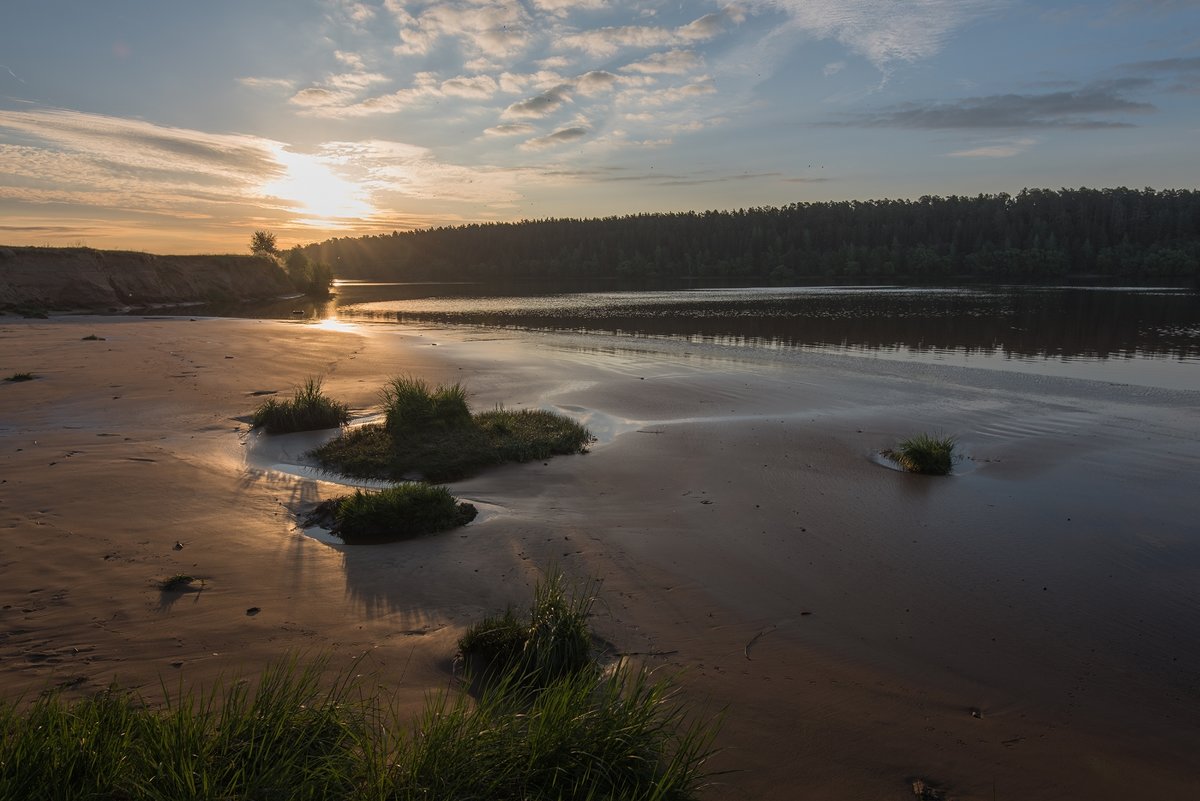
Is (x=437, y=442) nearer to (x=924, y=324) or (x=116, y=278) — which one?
(x=924, y=324)

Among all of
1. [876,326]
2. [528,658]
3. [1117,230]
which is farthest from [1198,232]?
[528,658]

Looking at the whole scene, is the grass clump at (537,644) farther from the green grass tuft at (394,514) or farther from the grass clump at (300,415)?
the grass clump at (300,415)

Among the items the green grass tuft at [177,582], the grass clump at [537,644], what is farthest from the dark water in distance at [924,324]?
the green grass tuft at [177,582]

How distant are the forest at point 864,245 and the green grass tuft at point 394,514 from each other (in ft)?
320

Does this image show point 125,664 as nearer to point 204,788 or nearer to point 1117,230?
point 204,788

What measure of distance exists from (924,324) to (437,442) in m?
31.5

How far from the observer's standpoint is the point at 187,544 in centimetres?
657

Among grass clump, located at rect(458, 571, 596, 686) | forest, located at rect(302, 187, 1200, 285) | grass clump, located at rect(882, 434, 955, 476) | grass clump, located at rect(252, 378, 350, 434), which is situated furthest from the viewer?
forest, located at rect(302, 187, 1200, 285)

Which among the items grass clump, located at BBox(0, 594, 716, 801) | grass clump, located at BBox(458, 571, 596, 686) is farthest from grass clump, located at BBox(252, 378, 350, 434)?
grass clump, located at BBox(0, 594, 716, 801)

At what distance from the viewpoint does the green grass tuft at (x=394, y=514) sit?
7.32 metres

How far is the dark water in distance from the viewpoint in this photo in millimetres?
23562

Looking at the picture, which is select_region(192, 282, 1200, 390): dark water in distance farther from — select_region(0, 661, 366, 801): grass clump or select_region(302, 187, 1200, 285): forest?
select_region(302, 187, 1200, 285): forest

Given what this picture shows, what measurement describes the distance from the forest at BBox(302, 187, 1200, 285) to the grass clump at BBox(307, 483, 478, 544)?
320ft

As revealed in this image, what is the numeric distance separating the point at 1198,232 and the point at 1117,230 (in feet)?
32.7
